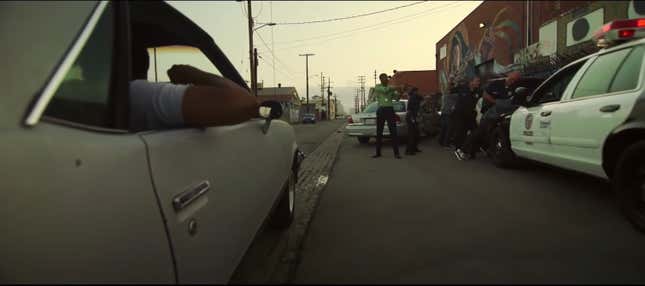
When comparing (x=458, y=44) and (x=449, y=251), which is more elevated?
(x=458, y=44)

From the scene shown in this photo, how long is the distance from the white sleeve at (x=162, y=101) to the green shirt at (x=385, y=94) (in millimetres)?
6933

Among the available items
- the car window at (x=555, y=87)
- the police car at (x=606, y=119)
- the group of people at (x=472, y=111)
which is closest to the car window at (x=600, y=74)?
the police car at (x=606, y=119)

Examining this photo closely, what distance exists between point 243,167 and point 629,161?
3.05 metres

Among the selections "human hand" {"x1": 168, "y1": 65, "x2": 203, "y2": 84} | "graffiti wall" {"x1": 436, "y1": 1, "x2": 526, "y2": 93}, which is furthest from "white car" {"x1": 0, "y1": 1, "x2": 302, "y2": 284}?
"graffiti wall" {"x1": 436, "y1": 1, "x2": 526, "y2": 93}

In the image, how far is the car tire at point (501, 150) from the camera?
6.30 metres

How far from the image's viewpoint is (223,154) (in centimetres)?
175

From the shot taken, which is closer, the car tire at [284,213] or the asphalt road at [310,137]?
the car tire at [284,213]

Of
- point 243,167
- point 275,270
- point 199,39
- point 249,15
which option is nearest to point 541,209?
point 275,270

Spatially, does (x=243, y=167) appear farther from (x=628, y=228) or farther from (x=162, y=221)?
(x=628, y=228)

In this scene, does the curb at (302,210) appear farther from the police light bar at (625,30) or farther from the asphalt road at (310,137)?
the asphalt road at (310,137)

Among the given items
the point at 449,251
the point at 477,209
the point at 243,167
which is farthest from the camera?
the point at 477,209

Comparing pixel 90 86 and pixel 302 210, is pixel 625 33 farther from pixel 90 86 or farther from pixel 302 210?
pixel 90 86

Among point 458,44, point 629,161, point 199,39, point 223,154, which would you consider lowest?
point 629,161

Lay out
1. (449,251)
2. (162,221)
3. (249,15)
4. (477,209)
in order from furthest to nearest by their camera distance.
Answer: (249,15) < (477,209) < (449,251) < (162,221)
